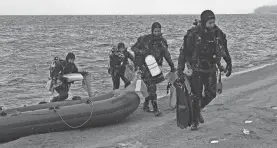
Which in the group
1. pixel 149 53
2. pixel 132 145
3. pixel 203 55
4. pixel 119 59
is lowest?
pixel 132 145

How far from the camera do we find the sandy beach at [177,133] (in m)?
5.72

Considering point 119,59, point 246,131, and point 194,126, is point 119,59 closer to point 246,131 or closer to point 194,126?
point 194,126

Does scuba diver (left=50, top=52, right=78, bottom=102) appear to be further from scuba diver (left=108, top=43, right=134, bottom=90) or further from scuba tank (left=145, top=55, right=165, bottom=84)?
scuba tank (left=145, top=55, right=165, bottom=84)

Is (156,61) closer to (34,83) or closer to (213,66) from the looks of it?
(213,66)

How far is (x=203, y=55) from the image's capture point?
5809mm

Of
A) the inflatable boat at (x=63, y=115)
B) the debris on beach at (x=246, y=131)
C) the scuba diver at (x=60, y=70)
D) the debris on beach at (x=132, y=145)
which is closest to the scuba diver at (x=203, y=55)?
the debris on beach at (x=246, y=131)

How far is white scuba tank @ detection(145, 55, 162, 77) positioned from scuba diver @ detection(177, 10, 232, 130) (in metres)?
1.69

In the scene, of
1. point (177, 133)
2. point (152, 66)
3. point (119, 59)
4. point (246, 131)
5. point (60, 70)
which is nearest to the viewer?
point (246, 131)

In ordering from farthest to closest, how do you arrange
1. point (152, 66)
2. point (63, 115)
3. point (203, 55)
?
point (152, 66), point (63, 115), point (203, 55)

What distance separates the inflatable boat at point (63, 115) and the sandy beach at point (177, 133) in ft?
0.56

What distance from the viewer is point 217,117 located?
709 cm

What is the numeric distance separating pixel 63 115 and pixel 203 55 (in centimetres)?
297

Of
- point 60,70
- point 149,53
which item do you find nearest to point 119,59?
point 60,70

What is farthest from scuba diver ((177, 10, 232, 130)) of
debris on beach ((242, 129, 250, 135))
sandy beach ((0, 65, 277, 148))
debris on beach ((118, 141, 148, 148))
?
debris on beach ((118, 141, 148, 148))
